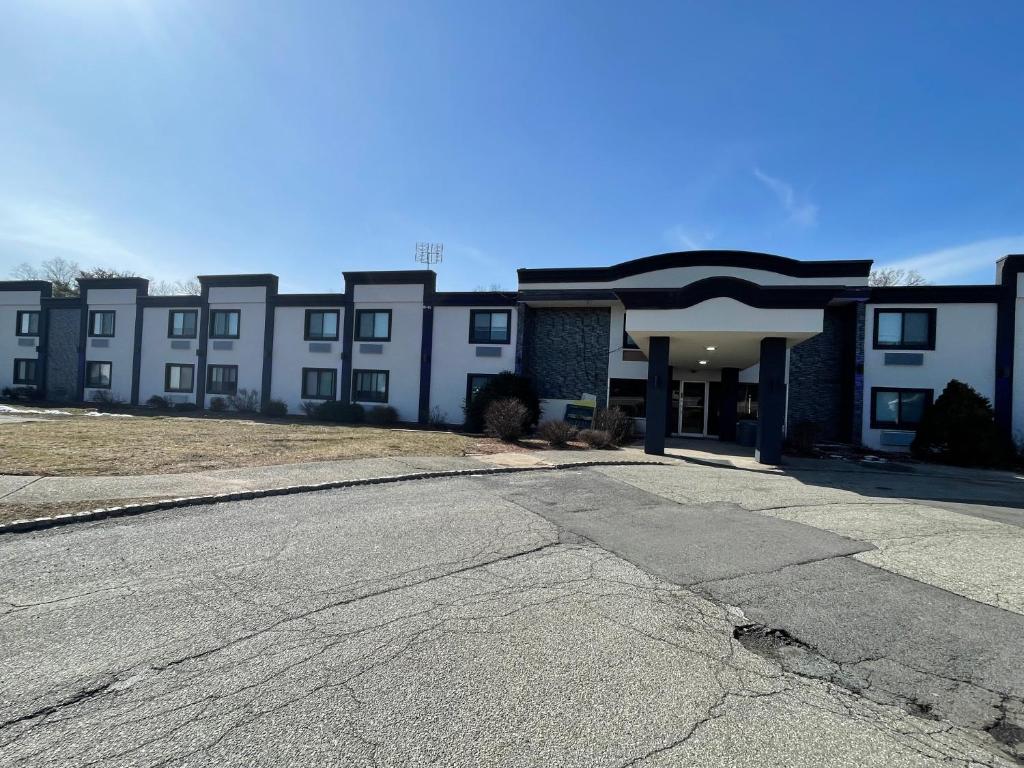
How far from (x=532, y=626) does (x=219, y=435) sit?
52.1 feet

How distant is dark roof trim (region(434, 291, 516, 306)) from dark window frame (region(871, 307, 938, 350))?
1520 centimetres

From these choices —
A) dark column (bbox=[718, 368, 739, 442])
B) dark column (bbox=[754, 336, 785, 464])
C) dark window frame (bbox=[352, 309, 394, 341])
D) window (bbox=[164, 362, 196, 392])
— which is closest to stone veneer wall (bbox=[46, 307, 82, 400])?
window (bbox=[164, 362, 196, 392])

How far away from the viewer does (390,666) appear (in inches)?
135

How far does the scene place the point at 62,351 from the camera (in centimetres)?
3425

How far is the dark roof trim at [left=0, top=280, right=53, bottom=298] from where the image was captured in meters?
35.5

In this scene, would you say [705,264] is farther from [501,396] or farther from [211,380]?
[211,380]

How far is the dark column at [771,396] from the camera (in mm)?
14797

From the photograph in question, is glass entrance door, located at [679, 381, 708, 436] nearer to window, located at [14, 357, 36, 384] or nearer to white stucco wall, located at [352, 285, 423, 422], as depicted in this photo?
white stucco wall, located at [352, 285, 423, 422]

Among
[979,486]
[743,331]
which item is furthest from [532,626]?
[979,486]

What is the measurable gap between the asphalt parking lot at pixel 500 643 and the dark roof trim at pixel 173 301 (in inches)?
1120

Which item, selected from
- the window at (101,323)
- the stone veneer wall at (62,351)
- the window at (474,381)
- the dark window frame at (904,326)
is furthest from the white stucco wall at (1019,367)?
the stone veneer wall at (62,351)

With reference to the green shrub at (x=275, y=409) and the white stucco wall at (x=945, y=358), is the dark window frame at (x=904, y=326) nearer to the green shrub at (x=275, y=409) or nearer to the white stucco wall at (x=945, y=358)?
the white stucco wall at (x=945, y=358)

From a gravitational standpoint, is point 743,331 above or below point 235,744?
above

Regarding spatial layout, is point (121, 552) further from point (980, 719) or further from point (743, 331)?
point (743, 331)
